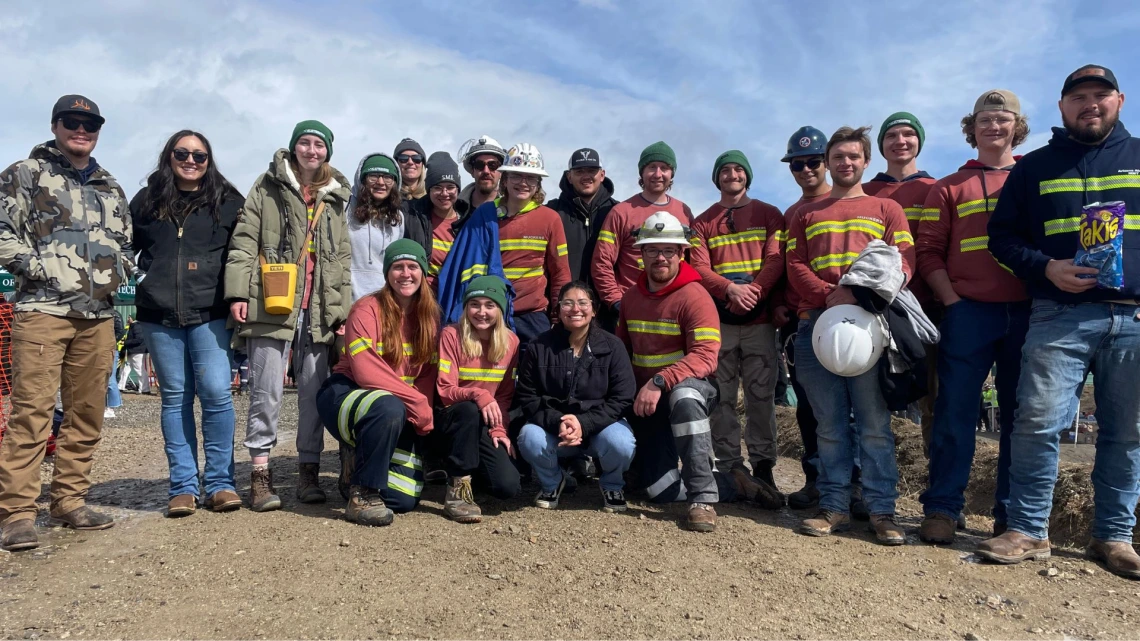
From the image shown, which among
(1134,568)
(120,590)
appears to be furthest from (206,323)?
(1134,568)

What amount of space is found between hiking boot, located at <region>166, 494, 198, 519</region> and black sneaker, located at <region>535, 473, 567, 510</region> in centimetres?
213

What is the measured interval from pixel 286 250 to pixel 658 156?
262 cm

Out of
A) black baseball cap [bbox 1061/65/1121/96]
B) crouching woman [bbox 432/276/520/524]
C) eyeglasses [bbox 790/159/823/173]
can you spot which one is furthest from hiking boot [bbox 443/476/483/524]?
A: black baseball cap [bbox 1061/65/1121/96]

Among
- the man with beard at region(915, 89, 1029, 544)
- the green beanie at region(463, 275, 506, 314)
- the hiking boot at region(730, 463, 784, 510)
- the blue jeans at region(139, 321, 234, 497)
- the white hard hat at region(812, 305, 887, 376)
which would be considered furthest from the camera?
the hiking boot at region(730, 463, 784, 510)

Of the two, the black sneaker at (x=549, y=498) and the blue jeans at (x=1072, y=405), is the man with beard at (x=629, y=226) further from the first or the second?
the blue jeans at (x=1072, y=405)

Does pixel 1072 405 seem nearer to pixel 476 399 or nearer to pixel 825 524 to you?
pixel 825 524

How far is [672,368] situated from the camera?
4922 mm

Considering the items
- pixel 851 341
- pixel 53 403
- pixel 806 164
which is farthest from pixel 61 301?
pixel 806 164

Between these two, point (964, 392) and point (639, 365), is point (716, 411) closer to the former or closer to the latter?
point (639, 365)

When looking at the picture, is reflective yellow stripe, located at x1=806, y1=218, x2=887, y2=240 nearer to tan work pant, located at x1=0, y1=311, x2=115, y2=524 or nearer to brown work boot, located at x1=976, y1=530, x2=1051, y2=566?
brown work boot, located at x1=976, y1=530, x2=1051, y2=566

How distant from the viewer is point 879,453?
15.2 feet

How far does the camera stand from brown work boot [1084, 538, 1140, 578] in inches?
160

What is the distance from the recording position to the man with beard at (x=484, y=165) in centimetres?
592

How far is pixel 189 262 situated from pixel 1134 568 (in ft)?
18.0
